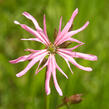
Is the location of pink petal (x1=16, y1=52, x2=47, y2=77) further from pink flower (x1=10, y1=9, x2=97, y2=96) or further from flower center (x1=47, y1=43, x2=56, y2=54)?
flower center (x1=47, y1=43, x2=56, y2=54)

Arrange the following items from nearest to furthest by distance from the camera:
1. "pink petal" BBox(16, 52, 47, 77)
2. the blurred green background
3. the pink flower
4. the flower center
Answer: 1. "pink petal" BBox(16, 52, 47, 77)
2. the pink flower
3. the flower center
4. the blurred green background

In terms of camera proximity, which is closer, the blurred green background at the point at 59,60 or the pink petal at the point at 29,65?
the pink petal at the point at 29,65

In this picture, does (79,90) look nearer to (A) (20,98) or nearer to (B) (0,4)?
(A) (20,98)

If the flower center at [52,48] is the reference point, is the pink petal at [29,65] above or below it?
below

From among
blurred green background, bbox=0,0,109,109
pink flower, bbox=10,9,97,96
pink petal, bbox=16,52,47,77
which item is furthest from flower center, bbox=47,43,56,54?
blurred green background, bbox=0,0,109,109

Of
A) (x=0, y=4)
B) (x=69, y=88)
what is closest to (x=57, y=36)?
(x=69, y=88)

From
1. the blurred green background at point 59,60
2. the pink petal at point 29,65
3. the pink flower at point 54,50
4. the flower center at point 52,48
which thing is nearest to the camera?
the pink petal at point 29,65

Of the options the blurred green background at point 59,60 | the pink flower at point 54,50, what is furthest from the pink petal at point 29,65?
the blurred green background at point 59,60

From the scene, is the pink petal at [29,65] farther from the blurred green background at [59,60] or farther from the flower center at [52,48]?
the blurred green background at [59,60]

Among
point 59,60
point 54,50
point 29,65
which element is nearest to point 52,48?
point 54,50
